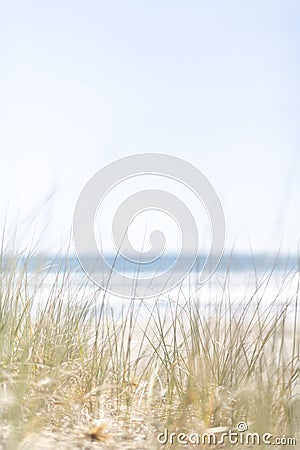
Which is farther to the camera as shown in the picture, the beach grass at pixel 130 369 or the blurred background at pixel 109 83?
the blurred background at pixel 109 83

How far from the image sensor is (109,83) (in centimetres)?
239

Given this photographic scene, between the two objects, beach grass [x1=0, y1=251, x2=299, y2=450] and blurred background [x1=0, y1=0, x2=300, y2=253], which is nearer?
beach grass [x1=0, y1=251, x2=299, y2=450]

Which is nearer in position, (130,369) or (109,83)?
(130,369)

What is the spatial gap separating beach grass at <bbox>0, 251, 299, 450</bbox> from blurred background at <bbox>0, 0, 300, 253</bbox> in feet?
0.52

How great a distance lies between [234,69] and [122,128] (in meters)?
2.28

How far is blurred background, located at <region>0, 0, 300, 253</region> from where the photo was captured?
4.91 ft

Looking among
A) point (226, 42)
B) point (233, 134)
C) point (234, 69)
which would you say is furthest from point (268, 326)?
point (233, 134)

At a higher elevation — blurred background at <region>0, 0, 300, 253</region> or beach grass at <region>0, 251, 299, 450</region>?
blurred background at <region>0, 0, 300, 253</region>

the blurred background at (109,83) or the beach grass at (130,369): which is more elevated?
the blurred background at (109,83)

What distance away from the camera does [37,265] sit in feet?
5.26

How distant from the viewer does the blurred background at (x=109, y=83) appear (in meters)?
1.50

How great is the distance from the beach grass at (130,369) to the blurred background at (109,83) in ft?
0.52

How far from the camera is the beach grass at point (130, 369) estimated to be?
127 cm

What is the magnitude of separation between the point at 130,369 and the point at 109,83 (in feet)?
4.13
